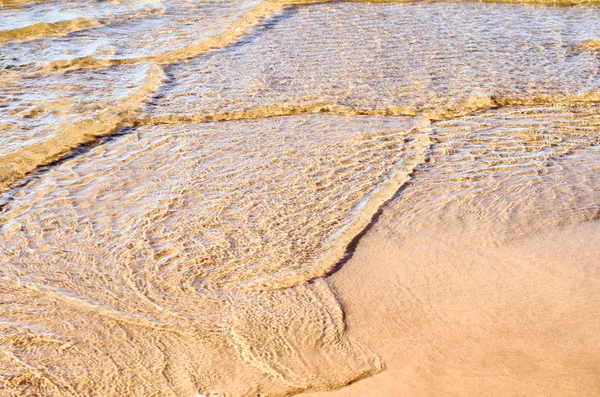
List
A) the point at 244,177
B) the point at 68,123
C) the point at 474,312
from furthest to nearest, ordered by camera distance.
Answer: the point at 68,123 → the point at 244,177 → the point at 474,312

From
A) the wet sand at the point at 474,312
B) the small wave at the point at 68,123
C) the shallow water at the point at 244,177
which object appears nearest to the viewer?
the wet sand at the point at 474,312

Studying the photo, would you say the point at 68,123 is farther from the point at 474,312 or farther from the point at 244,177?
the point at 474,312

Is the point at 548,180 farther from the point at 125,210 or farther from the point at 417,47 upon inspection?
the point at 417,47

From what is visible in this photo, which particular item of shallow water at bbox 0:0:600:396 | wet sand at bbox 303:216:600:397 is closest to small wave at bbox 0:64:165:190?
shallow water at bbox 0:0:600:396

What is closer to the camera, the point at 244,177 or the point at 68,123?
the point at 244,177

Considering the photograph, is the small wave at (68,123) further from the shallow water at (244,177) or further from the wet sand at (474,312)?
the wet sand at (474,312)

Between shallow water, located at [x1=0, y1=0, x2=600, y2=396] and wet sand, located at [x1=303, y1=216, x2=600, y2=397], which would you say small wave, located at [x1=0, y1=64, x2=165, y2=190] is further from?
wet sand, located at [x1=303, y1=216, x2=600, y2=397]

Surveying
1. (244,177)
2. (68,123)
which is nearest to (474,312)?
(244,177)

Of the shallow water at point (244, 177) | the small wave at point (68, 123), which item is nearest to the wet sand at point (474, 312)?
the shallow water at point (244, 177)
